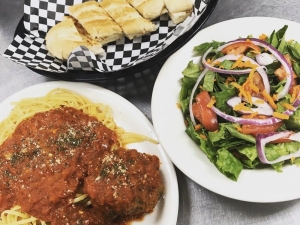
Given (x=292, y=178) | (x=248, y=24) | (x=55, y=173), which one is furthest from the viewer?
(x=248, y=24)

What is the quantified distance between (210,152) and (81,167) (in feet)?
2.40

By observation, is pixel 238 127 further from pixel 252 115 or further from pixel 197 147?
pixel 197 147

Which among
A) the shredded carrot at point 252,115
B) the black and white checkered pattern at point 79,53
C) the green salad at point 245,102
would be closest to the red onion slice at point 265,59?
the green salad at point 245,102

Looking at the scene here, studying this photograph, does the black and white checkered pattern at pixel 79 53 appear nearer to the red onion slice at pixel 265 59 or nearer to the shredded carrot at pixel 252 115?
the red onion slice at pixel 265 59

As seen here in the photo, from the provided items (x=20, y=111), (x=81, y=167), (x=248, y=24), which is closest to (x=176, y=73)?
(x=248, y=24)

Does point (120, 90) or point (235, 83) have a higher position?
point (235, 83)

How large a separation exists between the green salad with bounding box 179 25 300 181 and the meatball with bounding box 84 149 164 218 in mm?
324

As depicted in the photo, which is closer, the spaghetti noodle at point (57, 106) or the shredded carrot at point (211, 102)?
the shredded carrot at point (211, 102)

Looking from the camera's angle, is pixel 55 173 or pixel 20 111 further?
pixel 20 111

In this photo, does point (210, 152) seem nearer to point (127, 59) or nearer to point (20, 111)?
point (127, 59)

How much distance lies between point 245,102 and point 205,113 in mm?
213

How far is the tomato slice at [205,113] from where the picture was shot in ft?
6.92

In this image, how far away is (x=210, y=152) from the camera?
2090 mm

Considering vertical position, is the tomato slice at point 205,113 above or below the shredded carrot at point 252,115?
below
